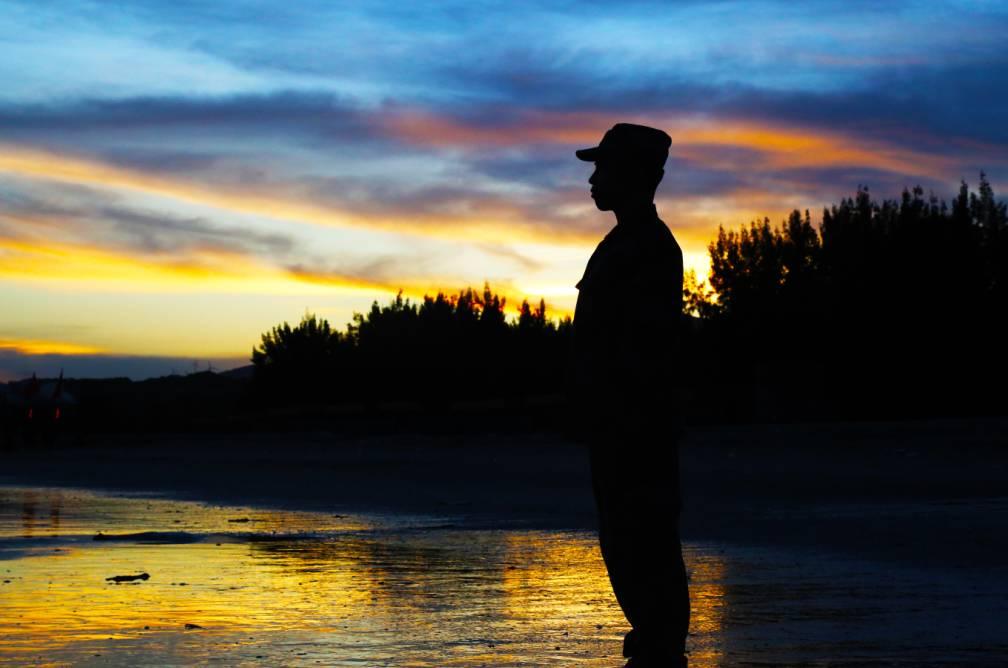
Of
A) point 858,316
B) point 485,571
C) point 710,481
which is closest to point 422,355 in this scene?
point 858,316

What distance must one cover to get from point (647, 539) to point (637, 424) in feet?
1.52

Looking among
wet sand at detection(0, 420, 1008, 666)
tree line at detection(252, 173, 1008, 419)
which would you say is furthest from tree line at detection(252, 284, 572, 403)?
wet sand at detection(0, 420, 1008, 666)

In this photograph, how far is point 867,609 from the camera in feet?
31.6

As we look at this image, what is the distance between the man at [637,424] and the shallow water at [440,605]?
157 cm

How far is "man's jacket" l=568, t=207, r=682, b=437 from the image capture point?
20.1 ft

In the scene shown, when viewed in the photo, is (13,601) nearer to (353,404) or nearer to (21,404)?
(21,404)

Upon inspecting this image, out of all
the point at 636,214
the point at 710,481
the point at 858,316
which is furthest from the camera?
the point at 858,316

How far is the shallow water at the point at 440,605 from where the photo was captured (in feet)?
26.3

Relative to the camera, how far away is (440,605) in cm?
1010

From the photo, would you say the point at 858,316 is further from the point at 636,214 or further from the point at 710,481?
the point at 636,214

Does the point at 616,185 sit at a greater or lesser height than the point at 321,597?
greater

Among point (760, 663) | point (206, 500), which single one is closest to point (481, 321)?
point (206, 500)

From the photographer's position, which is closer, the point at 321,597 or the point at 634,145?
the point at 634,145

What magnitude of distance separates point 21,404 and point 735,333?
1420 inches
